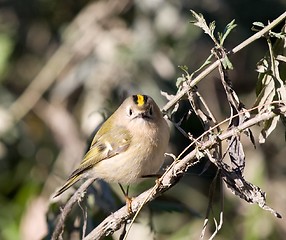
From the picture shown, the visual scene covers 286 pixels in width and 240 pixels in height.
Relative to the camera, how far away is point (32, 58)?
616cm

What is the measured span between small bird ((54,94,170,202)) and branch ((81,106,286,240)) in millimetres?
637

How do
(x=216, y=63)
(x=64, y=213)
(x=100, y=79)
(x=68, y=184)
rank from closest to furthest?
1. (x=216, y=63)
2. (x=64, y=213)
3. (x=68, y=184)
4. (x=100, y=79)

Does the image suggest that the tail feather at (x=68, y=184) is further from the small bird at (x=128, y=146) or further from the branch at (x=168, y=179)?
the branch at (x=168, y=179)

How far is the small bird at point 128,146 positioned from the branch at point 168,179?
0.64 m

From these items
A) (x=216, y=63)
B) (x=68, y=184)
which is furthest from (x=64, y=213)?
(x=216, y=63)

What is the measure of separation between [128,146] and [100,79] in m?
2.02

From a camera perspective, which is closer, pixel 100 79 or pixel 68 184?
pixel 68 184

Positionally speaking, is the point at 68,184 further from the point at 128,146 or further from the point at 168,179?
the point at 168,179

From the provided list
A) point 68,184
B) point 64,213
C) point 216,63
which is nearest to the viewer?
point 216,63

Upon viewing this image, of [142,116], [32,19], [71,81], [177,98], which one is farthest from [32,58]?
[177,98]

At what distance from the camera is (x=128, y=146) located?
3477 millimetres

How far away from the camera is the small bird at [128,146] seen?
10.7 ft

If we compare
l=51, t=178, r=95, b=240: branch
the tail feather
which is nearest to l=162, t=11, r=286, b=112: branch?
l=51, t=178, r=95, b=240: branch

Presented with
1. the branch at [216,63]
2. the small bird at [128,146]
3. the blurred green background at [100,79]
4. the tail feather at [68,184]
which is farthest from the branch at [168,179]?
the blurred green background at [100,79]
